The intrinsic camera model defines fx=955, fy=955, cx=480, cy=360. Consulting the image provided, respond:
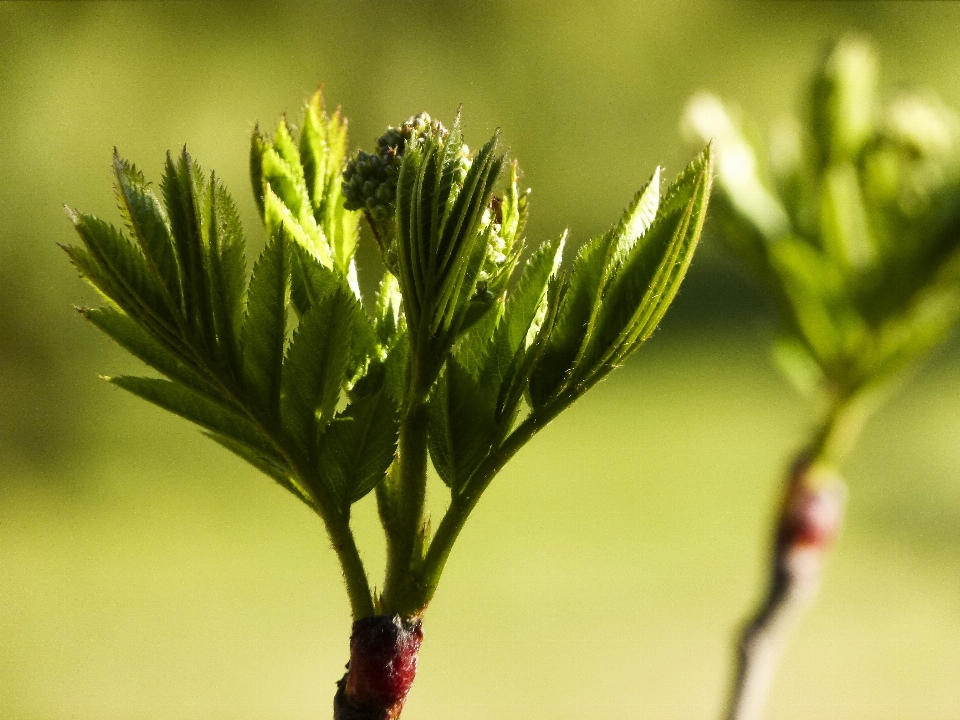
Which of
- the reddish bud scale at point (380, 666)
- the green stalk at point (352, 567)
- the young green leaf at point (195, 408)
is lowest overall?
the reddish bud scale at point (380, 666)

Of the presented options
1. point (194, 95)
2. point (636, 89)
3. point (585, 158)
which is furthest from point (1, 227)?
point (636, 89)

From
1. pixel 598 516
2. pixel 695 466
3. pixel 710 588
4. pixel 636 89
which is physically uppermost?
pixel 636 89

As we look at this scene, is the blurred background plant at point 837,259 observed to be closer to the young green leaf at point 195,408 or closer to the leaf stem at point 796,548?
the leaf stem at point 796,548

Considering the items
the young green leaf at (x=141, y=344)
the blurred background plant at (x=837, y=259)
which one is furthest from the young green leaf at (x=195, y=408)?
the blurred background plant at (x=837, y=259)

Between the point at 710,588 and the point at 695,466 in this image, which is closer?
the point at 710,588

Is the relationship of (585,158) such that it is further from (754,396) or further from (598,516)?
(598,516)
